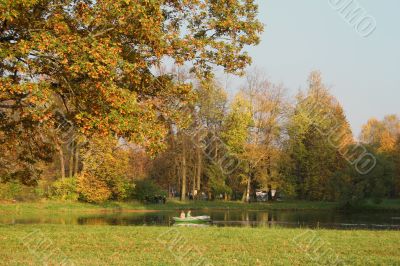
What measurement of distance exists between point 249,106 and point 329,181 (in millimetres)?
13040

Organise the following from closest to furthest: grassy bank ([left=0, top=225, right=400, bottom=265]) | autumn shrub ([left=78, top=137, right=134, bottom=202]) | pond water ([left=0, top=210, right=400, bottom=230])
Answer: grassy bank ([left=0, top=225, right=400, bottom=265]) < pond water ([left=0, top=210, right=400, bottom=230]) < autumn shrub ([left=78, top=137, right=134, bottom=202])

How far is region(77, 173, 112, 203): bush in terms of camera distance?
50.2 m

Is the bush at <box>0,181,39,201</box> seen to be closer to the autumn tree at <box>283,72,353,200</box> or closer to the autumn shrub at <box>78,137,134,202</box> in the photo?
the autumn shrub at <box>78,137,134,202</box>

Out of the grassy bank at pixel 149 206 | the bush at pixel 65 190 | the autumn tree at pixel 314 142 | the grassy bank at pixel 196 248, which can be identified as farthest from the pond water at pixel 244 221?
the autumn tree at pixel 314 142

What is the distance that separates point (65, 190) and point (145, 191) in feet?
32.0

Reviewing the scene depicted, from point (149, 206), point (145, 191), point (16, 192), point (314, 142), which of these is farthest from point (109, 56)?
point (314, 142)

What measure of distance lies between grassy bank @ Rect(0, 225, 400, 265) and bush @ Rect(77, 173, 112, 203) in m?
31.3

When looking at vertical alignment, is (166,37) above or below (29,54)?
above

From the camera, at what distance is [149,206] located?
52250 millimetres

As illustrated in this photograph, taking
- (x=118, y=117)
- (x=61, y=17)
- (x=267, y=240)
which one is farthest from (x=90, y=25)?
(x=267, y=240)

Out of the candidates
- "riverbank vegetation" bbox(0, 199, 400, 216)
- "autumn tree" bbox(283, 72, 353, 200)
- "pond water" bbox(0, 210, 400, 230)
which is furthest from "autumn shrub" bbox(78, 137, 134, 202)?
"autumn tree" bbox(283, 72, 353, 200)

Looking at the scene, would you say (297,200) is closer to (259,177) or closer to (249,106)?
(259,177)

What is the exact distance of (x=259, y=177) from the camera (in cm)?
5981

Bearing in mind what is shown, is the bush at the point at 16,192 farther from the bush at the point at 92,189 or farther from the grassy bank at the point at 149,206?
the bush at the point at 92,189
